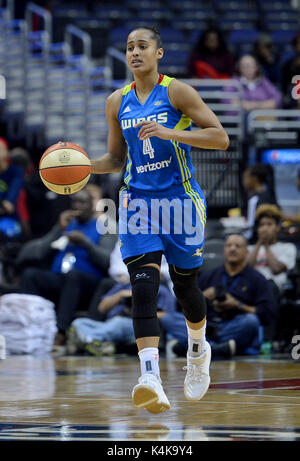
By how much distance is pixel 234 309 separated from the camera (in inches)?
360

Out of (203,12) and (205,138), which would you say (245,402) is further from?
(203,12)

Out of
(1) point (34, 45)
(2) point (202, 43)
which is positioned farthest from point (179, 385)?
(1) point (34, 45)

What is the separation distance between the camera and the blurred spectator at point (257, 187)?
10992 millimetres

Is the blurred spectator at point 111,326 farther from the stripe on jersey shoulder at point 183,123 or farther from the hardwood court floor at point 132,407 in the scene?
the stripe on jersey shoulder at point 183,123

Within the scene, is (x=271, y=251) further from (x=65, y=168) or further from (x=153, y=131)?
(x=153, y=131)

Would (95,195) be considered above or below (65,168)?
above

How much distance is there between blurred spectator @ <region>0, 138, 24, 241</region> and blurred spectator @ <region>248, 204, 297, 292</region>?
10.5 feet

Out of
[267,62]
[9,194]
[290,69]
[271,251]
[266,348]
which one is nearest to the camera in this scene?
[266,348]

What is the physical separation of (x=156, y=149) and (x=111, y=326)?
15.2 feet

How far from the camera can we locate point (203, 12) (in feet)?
63.1

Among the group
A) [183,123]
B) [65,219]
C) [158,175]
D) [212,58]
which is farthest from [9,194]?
[158,175]

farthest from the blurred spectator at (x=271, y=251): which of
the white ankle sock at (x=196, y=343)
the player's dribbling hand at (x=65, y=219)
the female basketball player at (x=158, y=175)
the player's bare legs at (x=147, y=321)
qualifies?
the player's bare legs at (x=147, y=321)

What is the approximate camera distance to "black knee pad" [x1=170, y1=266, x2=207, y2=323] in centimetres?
541

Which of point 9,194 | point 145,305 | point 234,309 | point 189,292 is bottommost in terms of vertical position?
point 145,305
